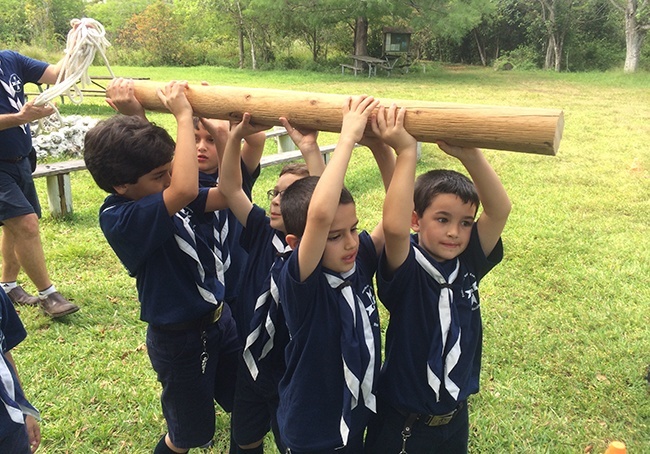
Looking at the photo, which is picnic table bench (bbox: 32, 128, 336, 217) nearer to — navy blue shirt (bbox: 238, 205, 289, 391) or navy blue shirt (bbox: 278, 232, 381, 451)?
navy blue shirt (bbox: 238, 205, 289, 391)

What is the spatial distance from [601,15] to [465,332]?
3966cm

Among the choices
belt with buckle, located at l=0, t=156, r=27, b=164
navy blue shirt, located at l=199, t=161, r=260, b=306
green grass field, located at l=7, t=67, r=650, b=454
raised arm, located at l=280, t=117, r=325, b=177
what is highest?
raised arm, located at l=280, t=117, r=325, b=177

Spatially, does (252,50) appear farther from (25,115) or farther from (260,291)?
(260,291)

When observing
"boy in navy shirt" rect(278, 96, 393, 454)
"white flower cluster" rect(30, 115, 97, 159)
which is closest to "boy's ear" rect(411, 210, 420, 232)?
"boy in navy shirt" rect(278, 96, 393, 454)

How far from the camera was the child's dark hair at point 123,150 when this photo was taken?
2105mm

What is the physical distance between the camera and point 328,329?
1900 millimetres

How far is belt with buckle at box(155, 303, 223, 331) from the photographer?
237 centimetres

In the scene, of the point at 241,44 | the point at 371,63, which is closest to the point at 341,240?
the point at 371,63

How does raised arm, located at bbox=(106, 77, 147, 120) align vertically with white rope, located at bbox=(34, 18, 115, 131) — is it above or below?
below

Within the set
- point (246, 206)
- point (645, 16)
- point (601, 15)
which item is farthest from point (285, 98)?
point (601, 15)

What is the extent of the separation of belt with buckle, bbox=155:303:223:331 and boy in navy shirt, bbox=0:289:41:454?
566 millimetres

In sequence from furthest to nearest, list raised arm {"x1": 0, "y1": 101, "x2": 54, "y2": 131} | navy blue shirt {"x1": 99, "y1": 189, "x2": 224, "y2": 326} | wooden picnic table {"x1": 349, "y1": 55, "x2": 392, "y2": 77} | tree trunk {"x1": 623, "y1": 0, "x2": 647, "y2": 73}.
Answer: tree trunk {"x1": 623, "y1": 0, "x2": 647, "y2": 73}, wooden picnic table {"x1": 349, "y1": 55, "x2": 392, "y2": 77}, raised arm {"x1": 0, "y1": 101, "x2": 54, "y2": 131}, navy blue shirt {"x1": 99, "y1": 189, "x2": 224, "y2": 326}

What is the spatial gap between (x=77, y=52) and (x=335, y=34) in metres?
31.6

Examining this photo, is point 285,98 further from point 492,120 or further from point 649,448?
point 649,448
